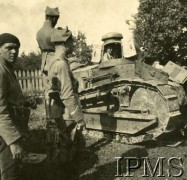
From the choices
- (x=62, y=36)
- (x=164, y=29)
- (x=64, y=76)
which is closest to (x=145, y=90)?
(x=62, y=36)

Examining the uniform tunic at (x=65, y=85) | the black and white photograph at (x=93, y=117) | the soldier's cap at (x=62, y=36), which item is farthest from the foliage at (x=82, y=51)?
the uniform tunic at (x=65, y=85)

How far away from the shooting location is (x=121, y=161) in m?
6.69

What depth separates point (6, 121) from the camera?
379 cm

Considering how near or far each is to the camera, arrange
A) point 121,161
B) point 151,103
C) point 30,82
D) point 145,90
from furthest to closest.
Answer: point 30,82
point 145,90
point 151,103
point 121,161

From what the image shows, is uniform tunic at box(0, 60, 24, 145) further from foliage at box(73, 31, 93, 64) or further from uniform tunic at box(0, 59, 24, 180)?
foliage at box(73, 31, 93, 64)

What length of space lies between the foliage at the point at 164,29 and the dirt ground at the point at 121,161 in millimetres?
8533

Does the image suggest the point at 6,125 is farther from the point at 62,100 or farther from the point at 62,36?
the point at 62,36

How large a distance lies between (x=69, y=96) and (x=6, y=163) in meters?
1.79

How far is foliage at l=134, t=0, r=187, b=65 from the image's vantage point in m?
15.8

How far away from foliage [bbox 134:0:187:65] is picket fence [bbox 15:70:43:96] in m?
A: 6.10

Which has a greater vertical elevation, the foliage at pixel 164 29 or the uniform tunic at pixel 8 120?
the foliage at pixel 164 29

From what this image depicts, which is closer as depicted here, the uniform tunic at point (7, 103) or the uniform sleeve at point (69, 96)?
the uniform tunic at point (7, 103)

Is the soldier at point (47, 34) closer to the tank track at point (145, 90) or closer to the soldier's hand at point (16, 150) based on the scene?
the tank track at point (145, 90)

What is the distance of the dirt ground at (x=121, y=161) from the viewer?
6.05 m
